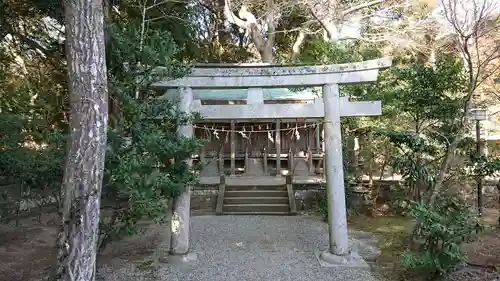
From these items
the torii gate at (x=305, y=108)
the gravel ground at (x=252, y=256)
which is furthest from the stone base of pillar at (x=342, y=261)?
the gravel ground at (x=252, y=256)

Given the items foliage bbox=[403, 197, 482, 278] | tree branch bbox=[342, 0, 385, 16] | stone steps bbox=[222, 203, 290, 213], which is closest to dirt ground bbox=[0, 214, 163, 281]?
stone steps bbox=[222, 203, 290, 213]

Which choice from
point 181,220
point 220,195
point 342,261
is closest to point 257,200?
point 220,195

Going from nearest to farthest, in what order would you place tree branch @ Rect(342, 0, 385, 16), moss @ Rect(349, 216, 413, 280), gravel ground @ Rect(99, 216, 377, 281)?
gravel ground @ Rect(99, 216, 377, 281), moss @ Rect(349, 216, 413, 280), tree branch @ Rect(342, 0, 385, 16)

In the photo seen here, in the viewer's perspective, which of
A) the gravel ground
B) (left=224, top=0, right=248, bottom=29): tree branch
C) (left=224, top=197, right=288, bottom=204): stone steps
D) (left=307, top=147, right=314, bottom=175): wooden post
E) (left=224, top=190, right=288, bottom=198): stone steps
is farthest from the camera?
(left=224, top=0, right=248, bottom=29): tree branch

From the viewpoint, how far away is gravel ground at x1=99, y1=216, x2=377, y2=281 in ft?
16.5

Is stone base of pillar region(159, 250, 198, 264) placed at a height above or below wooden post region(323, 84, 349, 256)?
below

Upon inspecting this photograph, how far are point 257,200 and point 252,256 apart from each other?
13.4 feet

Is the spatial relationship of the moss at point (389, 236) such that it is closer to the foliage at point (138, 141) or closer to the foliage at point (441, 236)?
the foliage at point (441, 236)

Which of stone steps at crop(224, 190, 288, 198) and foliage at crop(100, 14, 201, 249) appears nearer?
foliage at crop(100, 14, 201, 249)

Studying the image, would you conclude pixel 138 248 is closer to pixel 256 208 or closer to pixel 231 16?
pixel 256 208

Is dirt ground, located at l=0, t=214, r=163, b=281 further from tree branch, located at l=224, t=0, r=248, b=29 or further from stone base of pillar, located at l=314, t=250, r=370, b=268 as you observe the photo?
tree branch, located at l=224, t=0, r=248, b=29

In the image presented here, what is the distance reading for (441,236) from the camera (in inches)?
173

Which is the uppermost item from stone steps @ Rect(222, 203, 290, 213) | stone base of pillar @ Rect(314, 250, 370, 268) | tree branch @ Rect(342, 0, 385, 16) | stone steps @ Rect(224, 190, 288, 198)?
tree branch @ Rect(342, 0, 385, 16)

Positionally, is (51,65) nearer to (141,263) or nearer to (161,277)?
(141,263)
